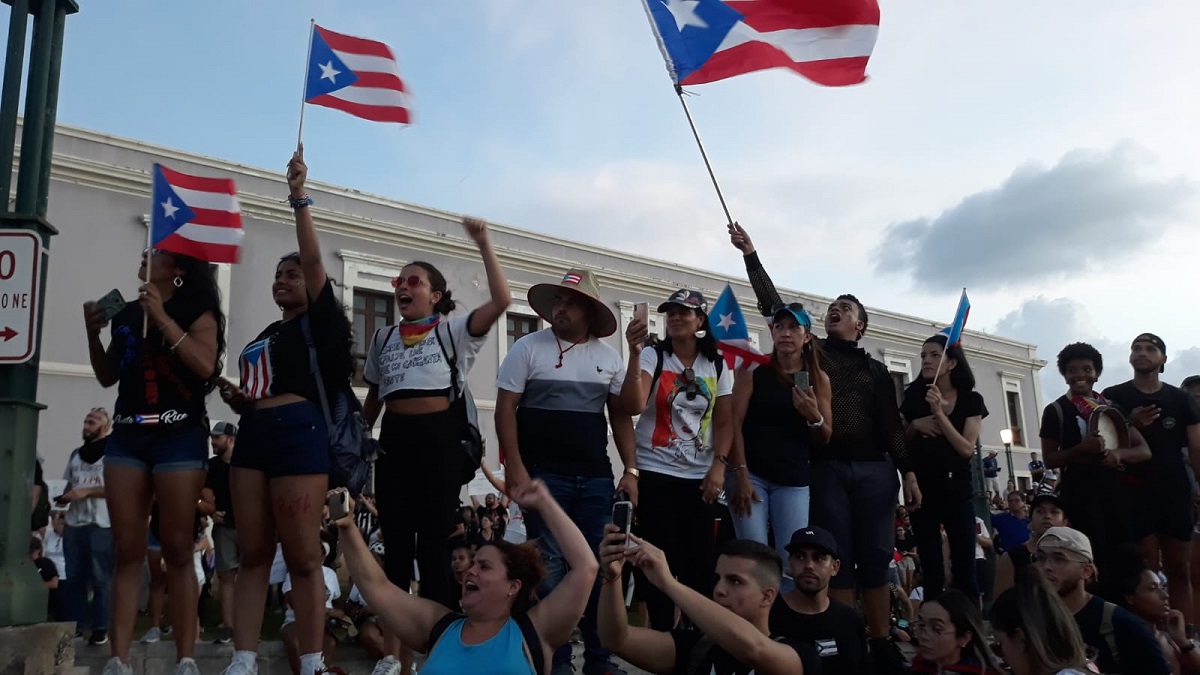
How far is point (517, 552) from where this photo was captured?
368cm

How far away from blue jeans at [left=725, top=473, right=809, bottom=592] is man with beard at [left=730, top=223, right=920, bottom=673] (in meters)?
0.19

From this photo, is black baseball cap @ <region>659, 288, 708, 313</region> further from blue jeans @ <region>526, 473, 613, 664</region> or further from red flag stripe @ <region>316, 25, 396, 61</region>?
red flag stripe @ <region>316, 25, 396, 61</region>

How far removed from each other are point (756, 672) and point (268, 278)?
18642mm

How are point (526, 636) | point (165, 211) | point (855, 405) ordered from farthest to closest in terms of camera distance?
point (855, 405) → point (165, 211) → point (526, 636)

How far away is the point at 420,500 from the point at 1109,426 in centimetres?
428

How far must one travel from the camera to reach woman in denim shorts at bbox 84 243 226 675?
13.3 ft

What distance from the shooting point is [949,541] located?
6.24m

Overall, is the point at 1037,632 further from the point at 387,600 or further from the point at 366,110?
the point at 366,110

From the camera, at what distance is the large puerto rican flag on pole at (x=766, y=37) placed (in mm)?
5887

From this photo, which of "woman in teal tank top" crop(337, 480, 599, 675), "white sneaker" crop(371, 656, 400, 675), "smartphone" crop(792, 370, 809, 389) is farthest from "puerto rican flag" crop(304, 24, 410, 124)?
"white sneaker" crop(371, 656, 400, 675)

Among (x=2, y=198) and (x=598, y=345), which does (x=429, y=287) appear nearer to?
(x=598, y=345)

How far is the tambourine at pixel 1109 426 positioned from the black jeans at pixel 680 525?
8.56 feet

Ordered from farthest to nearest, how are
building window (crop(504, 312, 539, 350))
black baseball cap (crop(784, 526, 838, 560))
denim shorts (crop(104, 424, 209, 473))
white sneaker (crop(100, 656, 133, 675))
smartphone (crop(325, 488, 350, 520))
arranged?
building window (crop(504, 312, 539, 350)) → black baseball cap (crop(784, 526, 838, 560)) → denim shorts (crop(104, 424, 209, 473)) → white sneaker (crop(100, 656, 133, 675)) → smartphone (crop(325, 488, 350, 520))

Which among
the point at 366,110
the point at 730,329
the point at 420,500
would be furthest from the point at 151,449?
the point at 730,329
